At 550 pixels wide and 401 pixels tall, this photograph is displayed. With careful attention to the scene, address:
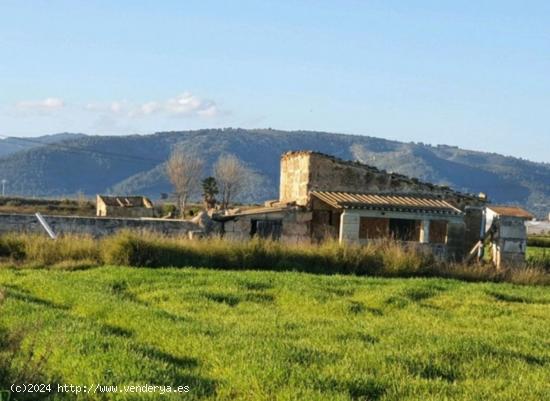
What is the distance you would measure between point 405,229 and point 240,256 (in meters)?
8.58

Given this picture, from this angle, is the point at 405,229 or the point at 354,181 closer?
the point at 405,229

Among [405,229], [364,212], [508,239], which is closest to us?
[508,239]

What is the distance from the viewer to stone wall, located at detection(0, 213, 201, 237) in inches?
1009

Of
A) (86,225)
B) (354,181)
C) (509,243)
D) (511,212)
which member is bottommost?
(86,225)

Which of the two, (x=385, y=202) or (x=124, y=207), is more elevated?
(x=385, y=202)

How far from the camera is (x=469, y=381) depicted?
8.62 m

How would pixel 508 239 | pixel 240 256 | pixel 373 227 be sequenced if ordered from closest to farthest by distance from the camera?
1. pixel 240 256
2. pixel 508 239
3. pixel 373 227

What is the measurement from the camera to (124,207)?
48.3 metres

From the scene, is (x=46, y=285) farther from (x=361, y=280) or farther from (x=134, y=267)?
(x=361, y=280)

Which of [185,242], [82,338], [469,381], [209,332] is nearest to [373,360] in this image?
[469,381]

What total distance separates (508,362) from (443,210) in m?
19.1

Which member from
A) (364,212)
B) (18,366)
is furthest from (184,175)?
(18,366)

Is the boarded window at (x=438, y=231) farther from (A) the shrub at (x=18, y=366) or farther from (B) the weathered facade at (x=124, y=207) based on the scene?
(B) the weathered facade at (x=124, y=207)

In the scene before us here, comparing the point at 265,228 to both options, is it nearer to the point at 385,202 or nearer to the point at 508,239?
the point at 385,202
